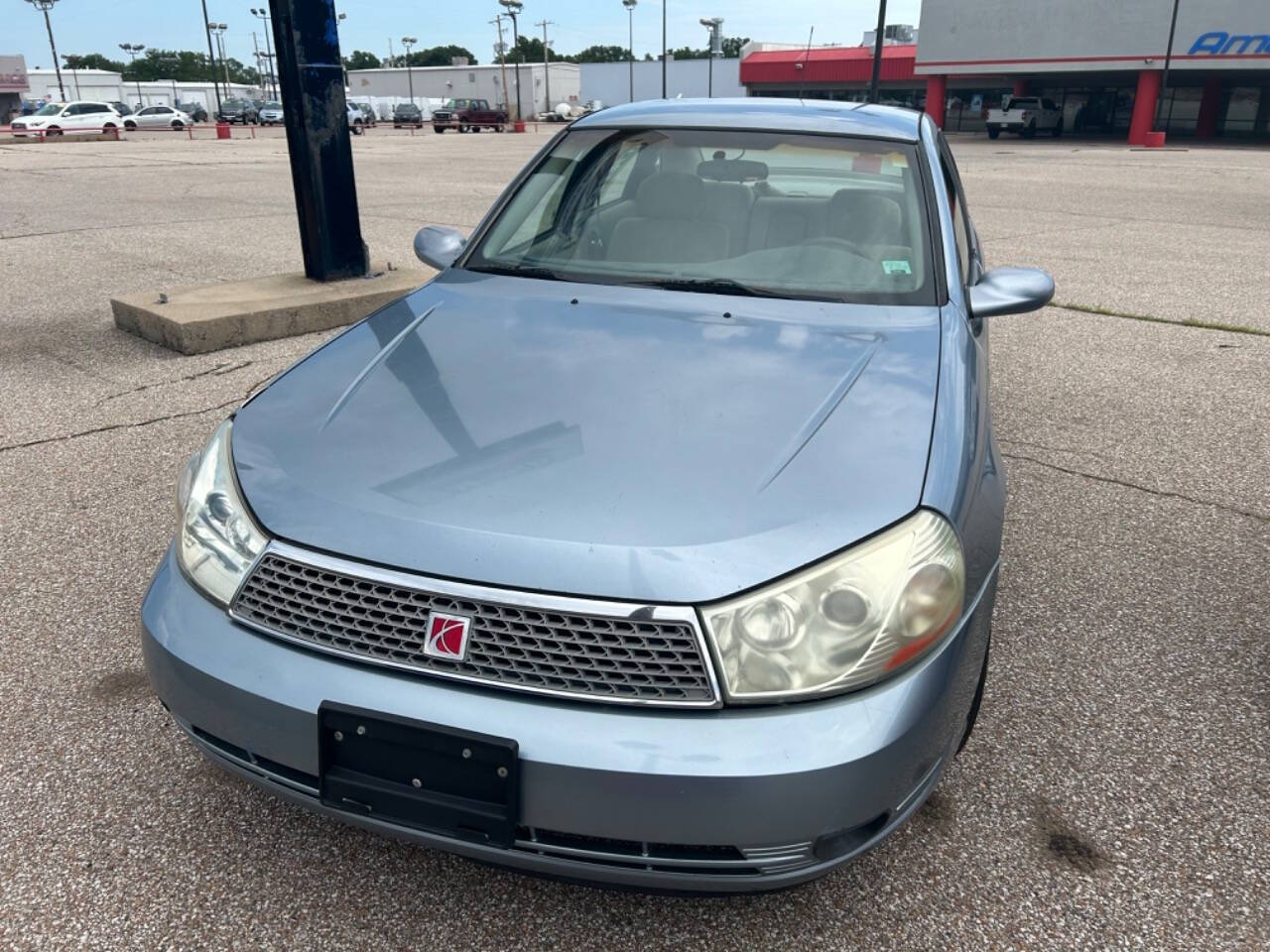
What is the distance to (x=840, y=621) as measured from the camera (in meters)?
1.67

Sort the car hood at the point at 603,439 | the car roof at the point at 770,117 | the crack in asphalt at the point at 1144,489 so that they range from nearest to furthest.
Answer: the car hood at the point at 603,439, the car roof at the point at 770,117, the crack in asphalt at the point at 1144,489

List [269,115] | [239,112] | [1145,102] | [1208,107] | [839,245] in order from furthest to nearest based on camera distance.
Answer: [239,112], [269,115], [1208,107], [1145,102], [839,245]

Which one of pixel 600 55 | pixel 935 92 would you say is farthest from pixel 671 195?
pixel 600 55

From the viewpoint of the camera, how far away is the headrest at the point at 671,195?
3.14m

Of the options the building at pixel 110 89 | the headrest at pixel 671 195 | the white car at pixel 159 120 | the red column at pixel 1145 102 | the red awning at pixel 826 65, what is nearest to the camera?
the headrest at pixel 671 195

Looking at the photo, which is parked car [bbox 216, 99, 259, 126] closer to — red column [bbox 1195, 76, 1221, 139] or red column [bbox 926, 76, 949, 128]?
red column [bbox 926, 76, 949, 128]

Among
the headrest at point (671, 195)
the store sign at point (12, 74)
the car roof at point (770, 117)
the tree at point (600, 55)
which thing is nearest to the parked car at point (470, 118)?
the store sign at point (12, 74)

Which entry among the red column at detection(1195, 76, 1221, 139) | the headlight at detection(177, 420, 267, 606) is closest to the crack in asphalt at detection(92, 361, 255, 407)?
the headlight at detection(177, 420, 267, 606)

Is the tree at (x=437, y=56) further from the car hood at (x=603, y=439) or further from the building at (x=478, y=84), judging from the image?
the car hood at (x=603, y=439)

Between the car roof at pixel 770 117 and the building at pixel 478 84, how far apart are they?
252 feet

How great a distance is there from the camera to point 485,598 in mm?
1646

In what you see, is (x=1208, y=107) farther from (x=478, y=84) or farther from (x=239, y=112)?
(x=478, y=84)

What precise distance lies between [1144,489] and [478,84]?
97576 mm

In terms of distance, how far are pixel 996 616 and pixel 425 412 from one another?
197cm
